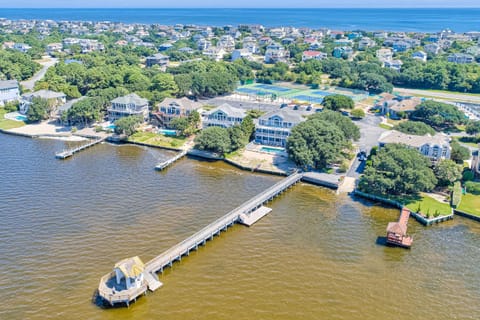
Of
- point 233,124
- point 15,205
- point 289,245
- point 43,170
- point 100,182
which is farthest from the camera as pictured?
point 233,124

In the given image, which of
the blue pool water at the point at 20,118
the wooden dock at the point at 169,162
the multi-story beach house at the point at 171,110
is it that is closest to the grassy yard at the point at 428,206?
the wooden dock at the point at 169,162

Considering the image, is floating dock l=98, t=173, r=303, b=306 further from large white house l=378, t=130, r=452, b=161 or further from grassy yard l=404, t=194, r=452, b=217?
large white house l=378, t=130, r=452, b=161

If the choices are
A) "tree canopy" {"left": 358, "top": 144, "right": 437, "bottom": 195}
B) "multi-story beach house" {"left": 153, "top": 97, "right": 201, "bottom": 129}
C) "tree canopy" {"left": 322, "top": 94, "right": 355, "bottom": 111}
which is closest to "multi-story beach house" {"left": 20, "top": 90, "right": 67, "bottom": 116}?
"multi-story beach house" {"left": 153, "top": 97, "right": 201, "bottom": 129}

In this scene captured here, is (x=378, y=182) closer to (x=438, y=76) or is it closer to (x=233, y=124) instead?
(x=233, y=124)

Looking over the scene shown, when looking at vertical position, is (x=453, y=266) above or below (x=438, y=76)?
below

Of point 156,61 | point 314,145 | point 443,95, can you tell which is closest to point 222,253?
point 314,145

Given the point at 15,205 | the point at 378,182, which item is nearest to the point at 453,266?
the point at 378,182
